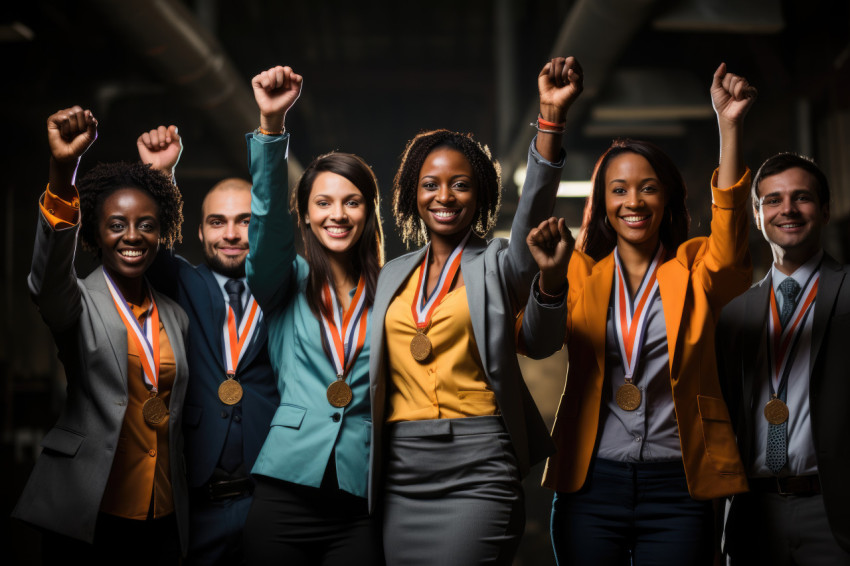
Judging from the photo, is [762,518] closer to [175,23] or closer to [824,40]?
[175,23]

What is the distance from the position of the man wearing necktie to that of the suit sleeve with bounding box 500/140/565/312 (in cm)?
86

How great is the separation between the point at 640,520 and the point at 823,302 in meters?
0.92

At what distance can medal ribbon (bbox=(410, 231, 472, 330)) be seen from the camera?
2504 millimetres

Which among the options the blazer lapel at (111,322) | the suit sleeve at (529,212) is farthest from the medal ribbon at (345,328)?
the blazer lapel at (111,322)

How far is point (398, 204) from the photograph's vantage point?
9.17ft

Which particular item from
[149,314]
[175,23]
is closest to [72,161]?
[149,314]

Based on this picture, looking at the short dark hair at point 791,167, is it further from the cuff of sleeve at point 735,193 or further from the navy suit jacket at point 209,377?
the navy suit jacket at point 209,377

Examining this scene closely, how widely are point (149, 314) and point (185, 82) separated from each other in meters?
3.88

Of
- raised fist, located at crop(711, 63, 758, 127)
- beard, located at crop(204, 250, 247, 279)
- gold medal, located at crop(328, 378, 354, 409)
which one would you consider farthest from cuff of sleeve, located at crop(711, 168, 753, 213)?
beard, located at crop(204, 250, 247, 279)

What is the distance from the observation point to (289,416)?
2.58m

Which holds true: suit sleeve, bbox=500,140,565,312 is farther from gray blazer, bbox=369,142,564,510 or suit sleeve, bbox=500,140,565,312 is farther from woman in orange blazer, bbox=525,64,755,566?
woman in orange blazer, bbox=525,64,755,566

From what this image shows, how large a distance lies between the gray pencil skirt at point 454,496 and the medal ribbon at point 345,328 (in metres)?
0.31

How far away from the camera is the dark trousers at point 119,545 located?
97.8 inches

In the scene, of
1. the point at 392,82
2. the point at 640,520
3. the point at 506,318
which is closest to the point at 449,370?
the point at 506,318
